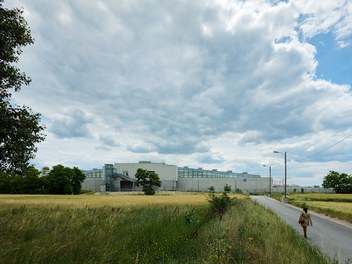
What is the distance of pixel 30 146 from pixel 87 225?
391 inches

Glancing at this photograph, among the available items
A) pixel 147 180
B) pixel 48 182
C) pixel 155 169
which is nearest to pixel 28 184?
pixel 48 182

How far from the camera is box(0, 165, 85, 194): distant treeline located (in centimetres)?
10425

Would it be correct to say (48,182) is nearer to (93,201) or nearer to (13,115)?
(93,201)

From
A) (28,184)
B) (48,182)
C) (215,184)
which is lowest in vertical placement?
(28,184)

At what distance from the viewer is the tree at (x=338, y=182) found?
437 feet

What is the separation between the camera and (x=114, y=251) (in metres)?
7.63

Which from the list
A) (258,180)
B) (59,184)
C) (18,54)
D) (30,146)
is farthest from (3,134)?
(258,180)

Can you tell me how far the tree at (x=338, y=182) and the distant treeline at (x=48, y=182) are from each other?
9023cm

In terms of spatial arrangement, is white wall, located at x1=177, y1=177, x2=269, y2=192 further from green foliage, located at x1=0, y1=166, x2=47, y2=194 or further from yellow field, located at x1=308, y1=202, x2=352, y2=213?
yellow field, located at x1=308, y1=202, x2=352, y2=213

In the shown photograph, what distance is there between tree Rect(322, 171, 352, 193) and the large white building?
2158 cm

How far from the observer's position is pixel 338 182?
447ft

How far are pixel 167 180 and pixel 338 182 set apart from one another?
63757 mm

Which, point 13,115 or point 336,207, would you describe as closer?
point 13,115

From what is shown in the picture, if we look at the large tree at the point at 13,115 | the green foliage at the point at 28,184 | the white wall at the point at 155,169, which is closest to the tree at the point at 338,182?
the white wall at the point at 155,169
